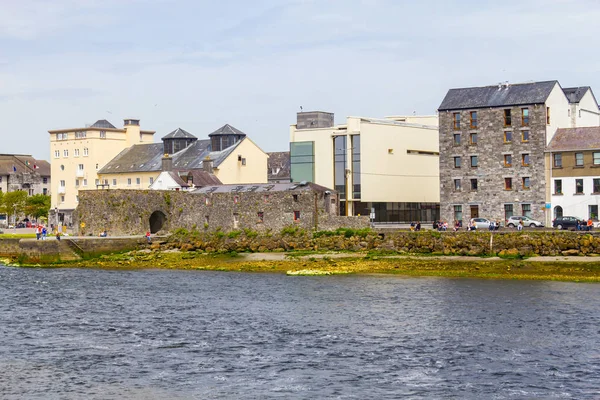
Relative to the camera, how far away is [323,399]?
2702 cm

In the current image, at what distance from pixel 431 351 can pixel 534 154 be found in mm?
59617

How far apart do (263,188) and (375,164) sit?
69.1 feet

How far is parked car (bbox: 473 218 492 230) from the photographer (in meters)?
85.1

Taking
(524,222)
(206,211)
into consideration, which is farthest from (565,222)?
(206,211)

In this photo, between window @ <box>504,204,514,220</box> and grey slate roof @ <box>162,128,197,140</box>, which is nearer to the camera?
window @ <box>504,204,514,220</box>

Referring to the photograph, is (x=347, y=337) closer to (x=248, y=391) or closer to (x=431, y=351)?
(x=431, y=351)

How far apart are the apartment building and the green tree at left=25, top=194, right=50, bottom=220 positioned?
248 feet

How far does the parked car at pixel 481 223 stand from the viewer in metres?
85.1

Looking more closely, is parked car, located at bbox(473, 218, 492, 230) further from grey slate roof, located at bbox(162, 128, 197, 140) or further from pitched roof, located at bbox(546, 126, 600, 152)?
grey slate roof, located at bbox(162, 128, 197, 140)

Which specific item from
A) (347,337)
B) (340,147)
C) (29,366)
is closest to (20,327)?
(29,366)

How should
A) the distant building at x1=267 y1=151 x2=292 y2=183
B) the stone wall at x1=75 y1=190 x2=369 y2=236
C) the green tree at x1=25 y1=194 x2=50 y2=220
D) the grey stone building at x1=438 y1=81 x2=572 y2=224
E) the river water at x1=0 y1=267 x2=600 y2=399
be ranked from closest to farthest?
the river water at x1=0 y1=267 x2=600 y2=399 < the stone wall at x1=75 y1=190 x2=369 y2=236 < the grey stone building at x1=438 y1=81 x2=572 y2=224 < the distant building at x1=267 y1=151 x2=292 y2=183 < the green tree at x1=25 y1=194 x2=50 y2=220

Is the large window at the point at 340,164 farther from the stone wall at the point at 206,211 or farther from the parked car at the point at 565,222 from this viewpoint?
the parked car at the point at 565,222

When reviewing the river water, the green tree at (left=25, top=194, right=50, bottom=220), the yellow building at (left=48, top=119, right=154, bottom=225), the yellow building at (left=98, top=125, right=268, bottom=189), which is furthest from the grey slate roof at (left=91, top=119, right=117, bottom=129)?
the river water

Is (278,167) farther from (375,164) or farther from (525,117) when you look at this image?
(525,117)
